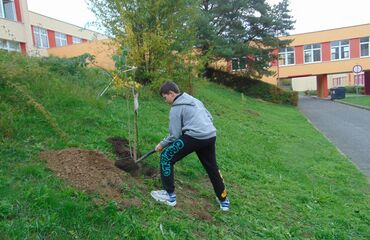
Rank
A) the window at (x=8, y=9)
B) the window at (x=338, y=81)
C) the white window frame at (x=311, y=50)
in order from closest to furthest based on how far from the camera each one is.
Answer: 1. the window at (x=8, y=9)
2. the white window frame at (x=311, y=50)
3. the window at (x=338, y=81)

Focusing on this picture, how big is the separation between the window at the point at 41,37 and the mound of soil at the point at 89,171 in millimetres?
35003

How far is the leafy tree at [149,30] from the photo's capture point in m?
13.1

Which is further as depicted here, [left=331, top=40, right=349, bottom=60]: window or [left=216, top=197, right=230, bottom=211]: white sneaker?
[left=331, top=40, right=349, bottom=60]: window

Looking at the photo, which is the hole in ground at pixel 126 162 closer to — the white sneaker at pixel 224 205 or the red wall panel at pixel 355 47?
the white sneaker at pixel 224 205

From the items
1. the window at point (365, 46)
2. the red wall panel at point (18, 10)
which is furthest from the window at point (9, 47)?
the window at point (365, 46)

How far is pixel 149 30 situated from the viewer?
13445 mm

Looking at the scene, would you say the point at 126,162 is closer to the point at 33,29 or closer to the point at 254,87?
the point at 254,87

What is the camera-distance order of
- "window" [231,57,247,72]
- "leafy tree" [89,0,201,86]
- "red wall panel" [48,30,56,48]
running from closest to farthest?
"leafy tree" [89,0,201,86]
"window" [231,57,247,72]
"red wall panel" [48,30,56,48]

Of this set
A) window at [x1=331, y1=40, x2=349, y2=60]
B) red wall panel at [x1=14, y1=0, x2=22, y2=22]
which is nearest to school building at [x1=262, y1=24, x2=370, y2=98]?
window at [x1=331, y1=40, x2=349, y2=60]

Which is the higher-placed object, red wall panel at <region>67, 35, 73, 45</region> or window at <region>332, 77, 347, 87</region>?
red wall panel at <region>67, 35, 73, 45</region>

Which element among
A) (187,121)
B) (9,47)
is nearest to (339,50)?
(9,47)

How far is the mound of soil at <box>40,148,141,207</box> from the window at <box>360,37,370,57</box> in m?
45.8

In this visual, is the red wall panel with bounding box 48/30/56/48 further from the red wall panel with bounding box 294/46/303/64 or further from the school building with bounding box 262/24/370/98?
the red wall panel with bounding box 294/46/303/64

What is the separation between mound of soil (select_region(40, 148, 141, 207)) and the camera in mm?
4602
